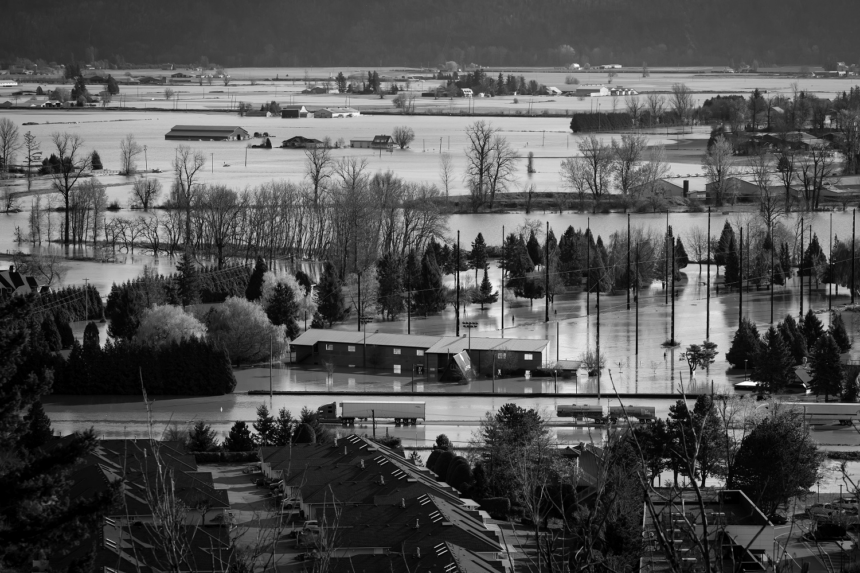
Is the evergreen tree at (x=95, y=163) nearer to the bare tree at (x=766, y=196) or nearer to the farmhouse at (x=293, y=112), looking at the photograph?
the bare tree at (x=766, y=196)

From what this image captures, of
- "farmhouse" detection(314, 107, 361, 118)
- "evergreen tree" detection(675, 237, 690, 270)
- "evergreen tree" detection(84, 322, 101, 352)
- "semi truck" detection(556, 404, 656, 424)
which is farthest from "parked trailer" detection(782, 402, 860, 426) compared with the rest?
"farmhouse" detection(314, 107, 361, 118)

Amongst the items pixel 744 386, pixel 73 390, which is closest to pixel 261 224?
pixel 73 390

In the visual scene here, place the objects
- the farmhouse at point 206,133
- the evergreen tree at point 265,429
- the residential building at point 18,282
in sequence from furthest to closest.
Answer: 1. the farmhouse at point 206,133
2. the residential building at point 18,282
3. the evergreen tree at point 265,429

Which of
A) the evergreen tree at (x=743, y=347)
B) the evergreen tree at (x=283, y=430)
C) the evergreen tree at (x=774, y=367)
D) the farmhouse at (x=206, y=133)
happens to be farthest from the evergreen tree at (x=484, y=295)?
the farmhouse at (x=206, y=133)

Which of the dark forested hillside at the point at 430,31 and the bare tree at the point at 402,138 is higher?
the dark forested hillside at the point at 430,31

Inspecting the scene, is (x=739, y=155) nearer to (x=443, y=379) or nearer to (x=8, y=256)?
(x=8, y=256)
